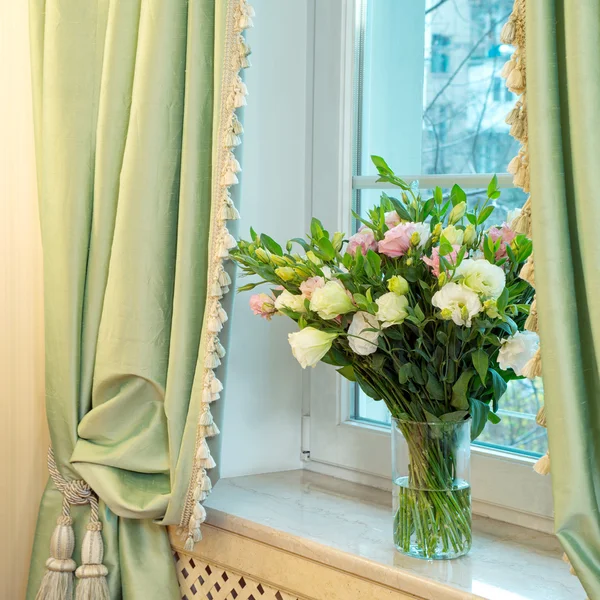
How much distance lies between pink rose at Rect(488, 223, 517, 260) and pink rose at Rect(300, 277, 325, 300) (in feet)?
0.73

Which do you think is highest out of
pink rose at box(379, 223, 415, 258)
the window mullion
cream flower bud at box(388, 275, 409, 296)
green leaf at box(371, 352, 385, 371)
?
the window mullion

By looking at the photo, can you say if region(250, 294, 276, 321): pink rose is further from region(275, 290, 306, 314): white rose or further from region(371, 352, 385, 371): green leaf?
region(371, 352, 385, 371): green leaf

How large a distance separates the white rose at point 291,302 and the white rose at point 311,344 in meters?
0.04

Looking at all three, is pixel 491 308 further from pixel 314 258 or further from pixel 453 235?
pixel 314 258

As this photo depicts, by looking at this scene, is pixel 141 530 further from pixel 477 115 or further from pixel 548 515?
pixel 477 115

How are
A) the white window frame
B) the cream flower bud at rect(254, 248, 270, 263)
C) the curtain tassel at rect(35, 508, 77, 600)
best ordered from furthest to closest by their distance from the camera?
the white window frame < the curtain tassel at rect(35, 508, 77, 600) < the cream flower bud at rect(254, 248, 270, 263)

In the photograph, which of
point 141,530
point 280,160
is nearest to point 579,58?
point 280,160

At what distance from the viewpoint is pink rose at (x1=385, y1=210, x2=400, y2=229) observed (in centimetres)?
107

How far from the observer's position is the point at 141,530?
1.40 metres

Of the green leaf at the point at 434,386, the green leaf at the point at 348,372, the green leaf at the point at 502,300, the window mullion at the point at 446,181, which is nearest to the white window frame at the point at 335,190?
the window mullion at the point at 446,181

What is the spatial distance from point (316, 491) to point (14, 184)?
2.74ft

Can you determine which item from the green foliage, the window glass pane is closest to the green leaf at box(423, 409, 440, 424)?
the green foliage

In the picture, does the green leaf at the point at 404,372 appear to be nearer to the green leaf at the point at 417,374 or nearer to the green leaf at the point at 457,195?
the green leaf at the point at 417,374

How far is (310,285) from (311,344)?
82 millimetres
